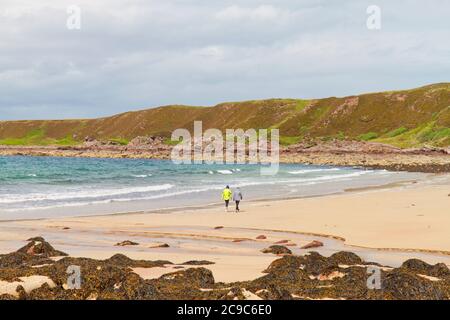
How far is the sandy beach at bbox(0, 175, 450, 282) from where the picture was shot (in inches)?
627

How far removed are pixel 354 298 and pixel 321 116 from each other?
496 feet

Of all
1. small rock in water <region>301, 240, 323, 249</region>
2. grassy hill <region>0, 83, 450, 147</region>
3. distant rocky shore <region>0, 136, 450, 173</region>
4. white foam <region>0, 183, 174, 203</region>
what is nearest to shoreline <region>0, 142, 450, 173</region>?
distant rocky shore <region>0, 136, 450, 173</region>

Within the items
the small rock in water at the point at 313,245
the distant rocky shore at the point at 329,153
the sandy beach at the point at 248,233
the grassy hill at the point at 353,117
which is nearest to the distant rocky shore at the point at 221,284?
the sandy beach at the point at 248,233

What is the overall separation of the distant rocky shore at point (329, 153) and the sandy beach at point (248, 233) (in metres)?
43.7

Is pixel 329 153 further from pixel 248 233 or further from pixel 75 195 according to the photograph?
pixel 248 233

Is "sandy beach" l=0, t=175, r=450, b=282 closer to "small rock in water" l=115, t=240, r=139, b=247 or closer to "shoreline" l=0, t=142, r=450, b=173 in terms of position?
"small rock in water" l=115, t=240, r=139, b=247

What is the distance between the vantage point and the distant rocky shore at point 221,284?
32.1ft

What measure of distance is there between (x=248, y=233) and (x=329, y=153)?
88.0m

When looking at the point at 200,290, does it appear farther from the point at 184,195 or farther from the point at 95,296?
the point at 184,195
